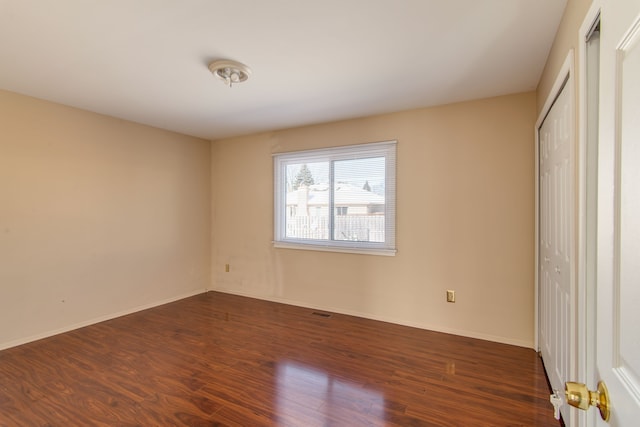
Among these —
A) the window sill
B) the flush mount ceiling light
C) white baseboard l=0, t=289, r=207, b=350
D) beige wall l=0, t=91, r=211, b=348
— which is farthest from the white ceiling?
white baseboard l=0, t=289, r=207, b=350

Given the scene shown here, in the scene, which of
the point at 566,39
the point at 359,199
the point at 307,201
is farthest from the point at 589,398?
the point at 307,201

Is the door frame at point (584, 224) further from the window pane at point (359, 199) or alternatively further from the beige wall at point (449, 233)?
the window pane at point (359, 199)

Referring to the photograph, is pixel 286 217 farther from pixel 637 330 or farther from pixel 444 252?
pixel 637 330

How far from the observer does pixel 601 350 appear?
26.9 inches

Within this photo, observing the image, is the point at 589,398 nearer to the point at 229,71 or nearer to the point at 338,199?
the point at 229,71

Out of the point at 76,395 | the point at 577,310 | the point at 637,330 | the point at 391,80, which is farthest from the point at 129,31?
the point at 577,310

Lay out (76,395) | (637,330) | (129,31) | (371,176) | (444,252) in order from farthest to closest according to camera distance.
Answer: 1. (371,176)
2. (444,252)
3. (76,395)
4. (129,31)
5. (637,330)

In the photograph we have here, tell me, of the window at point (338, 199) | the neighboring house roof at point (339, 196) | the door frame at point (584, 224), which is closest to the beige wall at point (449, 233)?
the window at point (338, 199)

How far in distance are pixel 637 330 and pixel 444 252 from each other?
2.87m

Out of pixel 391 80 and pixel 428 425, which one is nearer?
pixel 428 425

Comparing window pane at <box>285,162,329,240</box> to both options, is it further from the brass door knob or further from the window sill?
the brass door knob

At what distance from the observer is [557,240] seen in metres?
2.04

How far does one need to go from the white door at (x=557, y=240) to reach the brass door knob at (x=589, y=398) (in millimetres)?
1053

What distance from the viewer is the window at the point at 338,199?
3.62 metres
